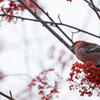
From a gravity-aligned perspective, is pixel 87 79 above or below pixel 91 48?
below

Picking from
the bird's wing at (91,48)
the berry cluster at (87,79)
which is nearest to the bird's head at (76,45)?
the bird's wing at (91,48)

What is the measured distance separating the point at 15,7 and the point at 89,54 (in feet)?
5.82

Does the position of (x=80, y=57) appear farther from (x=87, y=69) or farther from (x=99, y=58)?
(x=87, y=69)

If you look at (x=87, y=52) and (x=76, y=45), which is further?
(x=76, y=45)

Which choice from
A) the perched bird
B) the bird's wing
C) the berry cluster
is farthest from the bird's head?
the berry cluster

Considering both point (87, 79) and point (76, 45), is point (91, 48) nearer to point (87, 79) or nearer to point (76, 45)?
point (76, 45)

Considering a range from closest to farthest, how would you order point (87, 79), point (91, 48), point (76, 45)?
point (87, 79)
point (91, 48)
point (76, 45)

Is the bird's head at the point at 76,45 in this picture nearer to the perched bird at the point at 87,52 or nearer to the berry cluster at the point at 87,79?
the perched bird at the point at 87,52

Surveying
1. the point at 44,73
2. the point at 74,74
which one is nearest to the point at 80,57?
the point at 44,73

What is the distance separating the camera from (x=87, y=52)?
12.5ft

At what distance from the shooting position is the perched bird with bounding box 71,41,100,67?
3.60 m

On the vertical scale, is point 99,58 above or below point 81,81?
above

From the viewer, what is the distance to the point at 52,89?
3.62 meters

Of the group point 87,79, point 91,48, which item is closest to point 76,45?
A: point 91,48
